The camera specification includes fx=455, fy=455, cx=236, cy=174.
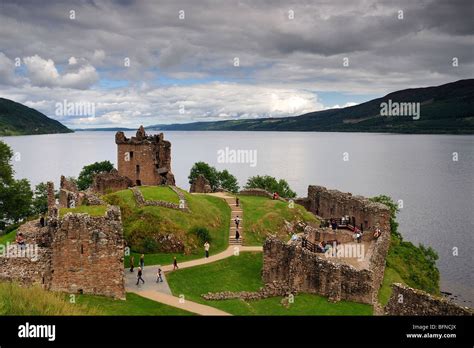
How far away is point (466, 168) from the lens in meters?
150

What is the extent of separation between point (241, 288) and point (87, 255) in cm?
1131

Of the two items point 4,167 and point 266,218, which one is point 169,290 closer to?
point 266,218

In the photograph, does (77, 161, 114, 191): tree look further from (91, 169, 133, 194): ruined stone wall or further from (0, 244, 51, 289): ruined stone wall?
(0, 244, 51, 289): ruined stone wall

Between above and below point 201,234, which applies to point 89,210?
above

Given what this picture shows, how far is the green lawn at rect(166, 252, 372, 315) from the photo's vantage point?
26.8 meters

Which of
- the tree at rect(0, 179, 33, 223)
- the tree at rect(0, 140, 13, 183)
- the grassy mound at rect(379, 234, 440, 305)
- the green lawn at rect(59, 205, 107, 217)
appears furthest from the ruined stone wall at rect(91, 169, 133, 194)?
A: the grassy mound at rect(379, 234, 440, 305)

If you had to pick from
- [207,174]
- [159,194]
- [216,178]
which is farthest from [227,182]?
[159,194]

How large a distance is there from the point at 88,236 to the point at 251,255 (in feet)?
52.3

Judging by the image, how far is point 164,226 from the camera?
37656 mm

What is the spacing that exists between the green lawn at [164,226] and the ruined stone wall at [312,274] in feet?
22.7

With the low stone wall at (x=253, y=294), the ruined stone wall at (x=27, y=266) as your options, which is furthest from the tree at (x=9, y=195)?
the low stone wall at (x=253, y=294)
